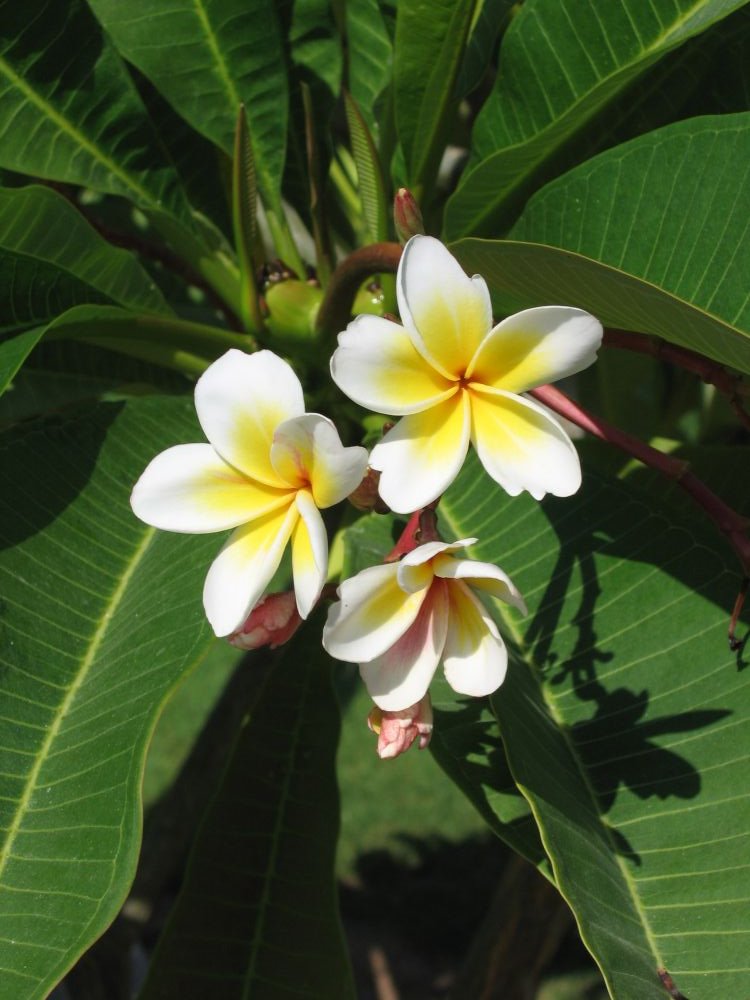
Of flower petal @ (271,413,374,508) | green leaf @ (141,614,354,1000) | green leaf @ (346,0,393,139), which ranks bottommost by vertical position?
green leaf @ (141,614,354,1000)

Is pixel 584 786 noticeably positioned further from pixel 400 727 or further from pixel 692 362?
pixel 692 362

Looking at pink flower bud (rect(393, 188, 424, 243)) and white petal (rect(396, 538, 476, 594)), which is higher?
pink flower bud (rect(393, 188, 424, 243))

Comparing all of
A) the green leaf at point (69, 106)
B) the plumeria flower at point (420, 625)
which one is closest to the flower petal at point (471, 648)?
the plumeria flower at point (420, 625)

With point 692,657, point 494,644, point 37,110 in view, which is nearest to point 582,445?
point 692,657

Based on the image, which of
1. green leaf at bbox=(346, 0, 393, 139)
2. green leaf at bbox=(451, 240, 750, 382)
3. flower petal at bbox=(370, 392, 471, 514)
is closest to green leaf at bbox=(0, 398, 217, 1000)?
flower petal at bbox=(370, 392, 471, 514)

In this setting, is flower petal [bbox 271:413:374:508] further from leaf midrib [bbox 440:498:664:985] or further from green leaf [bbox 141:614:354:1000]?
green leaf [bbox 141:614:354:1000]

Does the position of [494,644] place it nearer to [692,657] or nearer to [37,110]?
[692,657]
